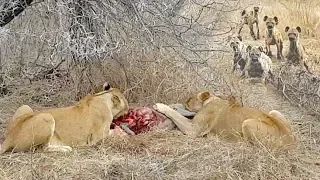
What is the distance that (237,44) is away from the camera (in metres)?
10.4

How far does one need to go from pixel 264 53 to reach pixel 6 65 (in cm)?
396

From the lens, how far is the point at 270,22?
11672 millimetres

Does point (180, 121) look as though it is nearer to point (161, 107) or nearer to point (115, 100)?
point (161, 107)

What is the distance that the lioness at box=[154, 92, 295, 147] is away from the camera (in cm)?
641

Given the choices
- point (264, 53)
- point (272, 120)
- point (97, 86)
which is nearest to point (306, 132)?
point (272, 120)

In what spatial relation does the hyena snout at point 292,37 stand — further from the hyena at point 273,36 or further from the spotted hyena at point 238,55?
the spotted hyena at point 238,55

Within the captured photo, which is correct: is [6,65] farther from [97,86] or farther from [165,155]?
[165,155]

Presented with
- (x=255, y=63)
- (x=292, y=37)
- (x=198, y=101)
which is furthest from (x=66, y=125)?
(x=292, y=37)

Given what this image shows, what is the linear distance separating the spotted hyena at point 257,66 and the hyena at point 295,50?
431 mm

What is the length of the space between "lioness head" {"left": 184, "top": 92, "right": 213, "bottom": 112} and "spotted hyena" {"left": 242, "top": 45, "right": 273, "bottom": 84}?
2.33 meters

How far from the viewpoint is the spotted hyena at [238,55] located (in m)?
9.65

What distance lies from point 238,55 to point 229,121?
3.24 metres

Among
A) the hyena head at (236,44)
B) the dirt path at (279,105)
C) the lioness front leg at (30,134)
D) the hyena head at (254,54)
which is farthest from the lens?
the hyena head at (236,44)

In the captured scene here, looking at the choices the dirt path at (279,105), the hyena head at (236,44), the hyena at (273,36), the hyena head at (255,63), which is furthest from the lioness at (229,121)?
the hyena at (273,36)
